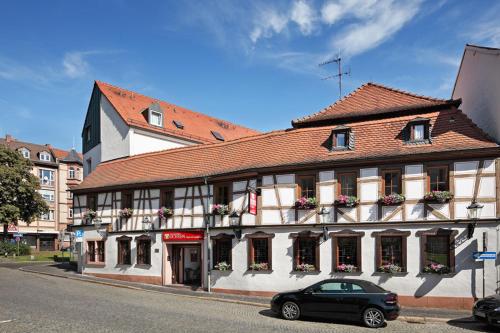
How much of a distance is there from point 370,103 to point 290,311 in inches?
433

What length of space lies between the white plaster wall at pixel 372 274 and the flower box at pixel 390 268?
0.23 meters

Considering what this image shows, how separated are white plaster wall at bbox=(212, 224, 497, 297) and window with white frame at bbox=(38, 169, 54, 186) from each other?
51.6 m

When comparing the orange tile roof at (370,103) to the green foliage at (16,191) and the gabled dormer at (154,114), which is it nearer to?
the gabled dormer at (154,114)

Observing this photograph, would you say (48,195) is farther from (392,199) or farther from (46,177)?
(392,199)

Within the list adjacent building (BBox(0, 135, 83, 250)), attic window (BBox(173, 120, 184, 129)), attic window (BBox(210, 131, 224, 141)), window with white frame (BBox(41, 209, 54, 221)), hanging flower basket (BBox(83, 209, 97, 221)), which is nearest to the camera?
hanging flower basket (BBox(83, 209, 97, 221))

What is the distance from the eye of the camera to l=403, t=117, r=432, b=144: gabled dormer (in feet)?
63.3

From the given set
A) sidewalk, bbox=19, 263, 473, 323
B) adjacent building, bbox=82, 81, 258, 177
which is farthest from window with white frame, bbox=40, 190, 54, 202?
sidewalk, bbox=19, 263, 473, 323

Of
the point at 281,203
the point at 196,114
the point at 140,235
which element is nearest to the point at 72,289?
the point at 140,235

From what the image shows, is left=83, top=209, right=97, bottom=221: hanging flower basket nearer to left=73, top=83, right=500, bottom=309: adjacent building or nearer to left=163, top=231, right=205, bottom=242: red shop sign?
left=73, top=83, right=500, bottom=309: adjacent building

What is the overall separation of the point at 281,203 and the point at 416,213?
19.1ft

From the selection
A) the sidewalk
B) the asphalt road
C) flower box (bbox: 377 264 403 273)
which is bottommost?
the sidewalk

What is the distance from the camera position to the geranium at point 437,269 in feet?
58.9

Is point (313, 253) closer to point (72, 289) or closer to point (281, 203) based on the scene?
point (281, 203)

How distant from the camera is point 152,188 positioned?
85.7ft
